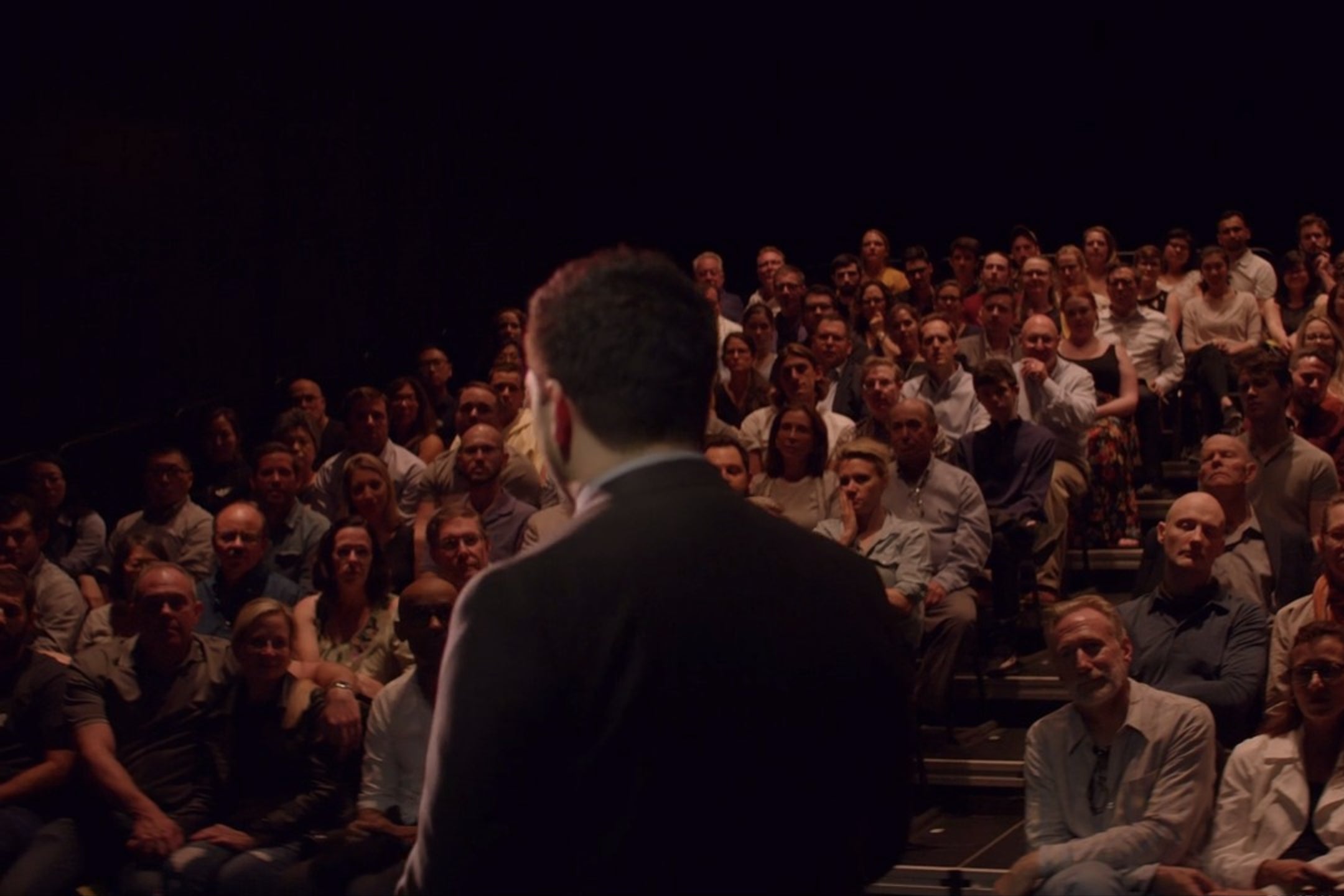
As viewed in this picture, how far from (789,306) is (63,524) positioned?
3.92m

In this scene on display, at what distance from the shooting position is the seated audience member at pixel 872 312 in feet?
27.7

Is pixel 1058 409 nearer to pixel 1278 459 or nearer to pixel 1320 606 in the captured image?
pixel 1278 459

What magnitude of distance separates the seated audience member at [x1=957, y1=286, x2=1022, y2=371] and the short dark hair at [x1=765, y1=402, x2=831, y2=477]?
162 cm

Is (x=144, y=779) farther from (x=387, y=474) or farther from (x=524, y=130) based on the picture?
(x=524, y=130)

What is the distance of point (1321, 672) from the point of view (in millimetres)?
3889

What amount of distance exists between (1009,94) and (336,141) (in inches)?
179

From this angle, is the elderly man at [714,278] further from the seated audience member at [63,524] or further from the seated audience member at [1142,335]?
the seated audience member at [63,524]

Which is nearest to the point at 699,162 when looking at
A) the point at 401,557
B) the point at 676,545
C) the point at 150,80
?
the point at 150,80

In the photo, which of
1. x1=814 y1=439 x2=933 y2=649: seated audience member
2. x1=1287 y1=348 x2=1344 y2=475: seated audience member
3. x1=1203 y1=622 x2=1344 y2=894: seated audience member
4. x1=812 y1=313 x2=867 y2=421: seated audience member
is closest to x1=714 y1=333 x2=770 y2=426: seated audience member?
x1=812 y1=313 x2=867 y2=421: seated audience member

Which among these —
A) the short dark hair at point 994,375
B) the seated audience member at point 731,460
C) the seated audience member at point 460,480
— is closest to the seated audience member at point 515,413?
the seated audience member at point 460,480

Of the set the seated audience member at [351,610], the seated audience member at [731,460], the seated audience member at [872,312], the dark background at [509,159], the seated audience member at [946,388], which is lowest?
the seated audience member at [351,610]

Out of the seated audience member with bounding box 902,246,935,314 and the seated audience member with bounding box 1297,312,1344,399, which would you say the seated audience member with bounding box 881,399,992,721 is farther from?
the seated audience member with bounding box 902,246,935,314

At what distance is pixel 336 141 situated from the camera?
9.77 metres

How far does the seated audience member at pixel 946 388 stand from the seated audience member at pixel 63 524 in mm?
3193
